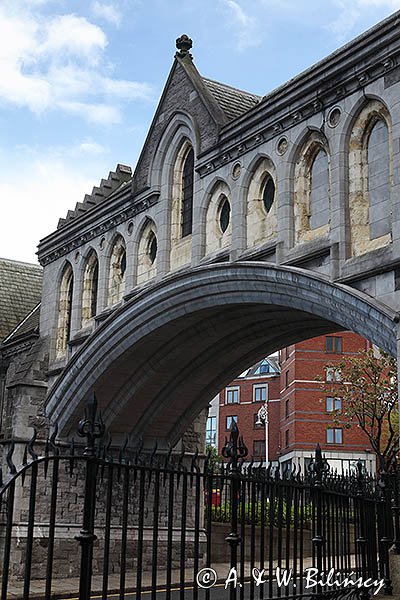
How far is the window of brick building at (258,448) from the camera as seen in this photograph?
55.3 meters

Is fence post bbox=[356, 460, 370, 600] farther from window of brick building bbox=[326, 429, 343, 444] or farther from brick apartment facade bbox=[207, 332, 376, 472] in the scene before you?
window of brick building bbox=[326, 429, 343, 444]

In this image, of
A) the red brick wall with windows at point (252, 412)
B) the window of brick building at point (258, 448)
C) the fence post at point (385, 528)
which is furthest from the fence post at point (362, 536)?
the window of brick building at point (258, 448)

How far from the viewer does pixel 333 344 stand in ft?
160

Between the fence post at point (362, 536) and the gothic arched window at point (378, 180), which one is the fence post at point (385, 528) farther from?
the gothic arched window at point (378, 180)

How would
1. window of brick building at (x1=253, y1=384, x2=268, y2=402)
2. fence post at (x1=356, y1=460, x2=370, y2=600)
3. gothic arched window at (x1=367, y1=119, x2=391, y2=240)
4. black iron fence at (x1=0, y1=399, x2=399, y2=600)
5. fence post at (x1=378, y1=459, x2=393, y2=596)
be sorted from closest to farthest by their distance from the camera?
black iron fence at (x1=0, y1=399, x2=399, y2=600) → fence post at (x1=356, y1=460, x2=370, y2=600) → fence post at (x1=378, y1=459, x2=393, y2=596) → gothic arched window at (x1=367, y1=119, x2=391, y2=240) → window of brick building at (x1=253, y1=384, x2=268, y2=402)

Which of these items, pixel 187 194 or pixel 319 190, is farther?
pixel 187 194

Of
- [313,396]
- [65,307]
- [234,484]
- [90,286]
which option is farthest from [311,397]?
Answer: [234,484]

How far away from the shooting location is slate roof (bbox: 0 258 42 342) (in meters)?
25.4

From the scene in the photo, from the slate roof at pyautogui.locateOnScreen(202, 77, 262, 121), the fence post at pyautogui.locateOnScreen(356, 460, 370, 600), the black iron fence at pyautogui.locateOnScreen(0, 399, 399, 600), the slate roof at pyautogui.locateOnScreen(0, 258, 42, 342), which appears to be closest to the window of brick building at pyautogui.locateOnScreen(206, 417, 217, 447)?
the slate roof at pyautogui.locateOnScreen(0, 258, 42, 342)

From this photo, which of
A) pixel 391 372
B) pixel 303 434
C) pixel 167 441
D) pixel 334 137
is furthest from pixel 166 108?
pixel 303 434

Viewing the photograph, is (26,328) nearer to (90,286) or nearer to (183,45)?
(90,286)

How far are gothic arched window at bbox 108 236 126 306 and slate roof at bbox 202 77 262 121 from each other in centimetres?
409

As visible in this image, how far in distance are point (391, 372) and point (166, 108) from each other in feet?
40.9

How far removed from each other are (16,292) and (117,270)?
306 inches
